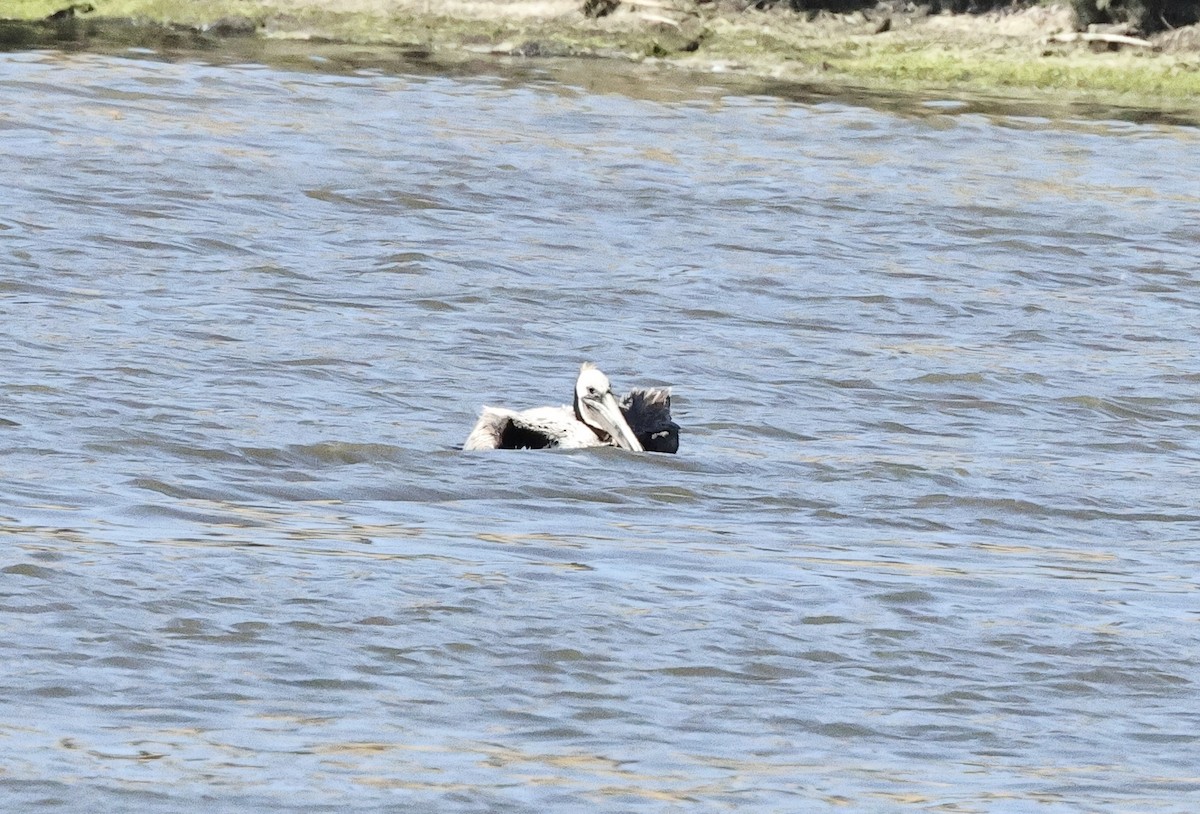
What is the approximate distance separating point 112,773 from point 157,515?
2.27m

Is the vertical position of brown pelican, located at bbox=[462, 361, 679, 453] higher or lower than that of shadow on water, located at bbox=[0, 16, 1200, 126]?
lower

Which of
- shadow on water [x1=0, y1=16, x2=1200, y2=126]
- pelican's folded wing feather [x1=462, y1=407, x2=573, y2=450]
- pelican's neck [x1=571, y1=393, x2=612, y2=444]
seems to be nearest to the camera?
pelican's folded wing feather [x1=462, y1=407, x2=573, y2=450]

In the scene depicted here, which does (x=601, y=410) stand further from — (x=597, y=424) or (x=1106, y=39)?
(x=1106, y=39)

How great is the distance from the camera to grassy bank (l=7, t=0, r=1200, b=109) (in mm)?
20156

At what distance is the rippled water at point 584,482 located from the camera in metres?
5.16

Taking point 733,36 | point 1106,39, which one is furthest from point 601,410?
point 733,36

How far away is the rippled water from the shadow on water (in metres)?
2.83

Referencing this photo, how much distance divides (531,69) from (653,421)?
12.2 meters

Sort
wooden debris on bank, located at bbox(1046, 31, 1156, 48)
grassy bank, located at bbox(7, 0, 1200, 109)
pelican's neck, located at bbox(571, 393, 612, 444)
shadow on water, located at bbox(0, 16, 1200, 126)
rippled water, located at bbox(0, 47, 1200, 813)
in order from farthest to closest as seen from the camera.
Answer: wooden debris on bank, located at bbox(1046, 31, 1156, 48)
grassy bank, located at bbox(7, 0, 1200, 109)
shadow on water, located at bbox(0, 16, 1200, 126)
pelican's neck, located at bbox(571, 393, 612, 444)
rippled water, located at bbox(0, 47, 1200, 813)

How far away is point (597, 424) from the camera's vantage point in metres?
8.45

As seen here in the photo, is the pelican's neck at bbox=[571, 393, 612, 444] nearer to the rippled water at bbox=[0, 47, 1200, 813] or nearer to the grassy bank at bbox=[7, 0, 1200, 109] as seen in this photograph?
the rippled water at bbox=[0, 47, 1200, 813]

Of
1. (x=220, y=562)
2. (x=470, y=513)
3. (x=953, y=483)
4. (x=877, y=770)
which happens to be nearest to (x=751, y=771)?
(x=877, y=770)

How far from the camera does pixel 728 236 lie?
13.6 meters

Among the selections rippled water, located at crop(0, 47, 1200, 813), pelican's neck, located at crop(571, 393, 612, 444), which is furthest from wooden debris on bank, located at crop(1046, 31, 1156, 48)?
pelican's neck, located at crop(571, 393, 612, 444)
